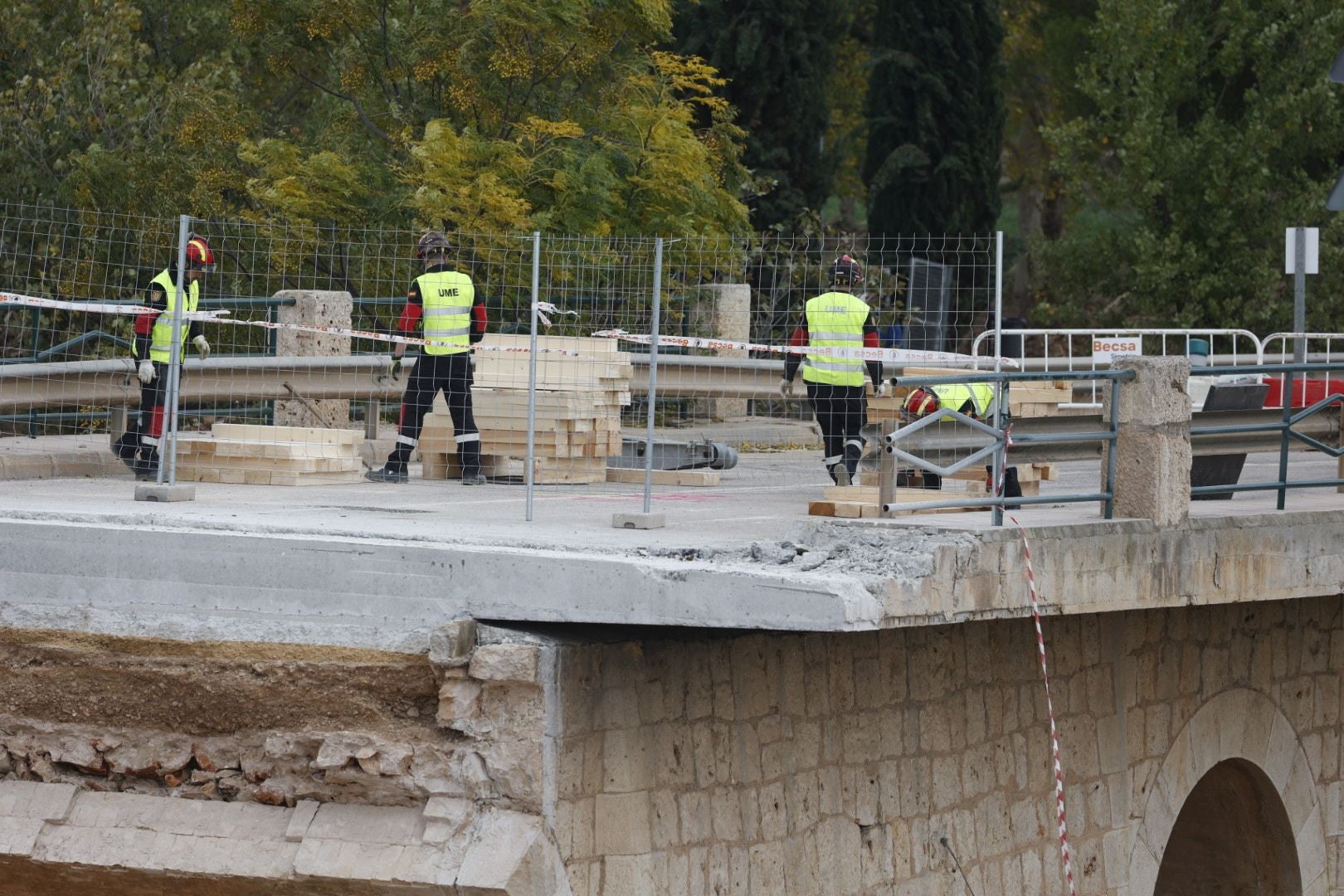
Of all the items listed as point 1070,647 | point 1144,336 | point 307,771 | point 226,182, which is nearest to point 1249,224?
point 1144,336

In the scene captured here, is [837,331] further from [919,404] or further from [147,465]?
[147,465]

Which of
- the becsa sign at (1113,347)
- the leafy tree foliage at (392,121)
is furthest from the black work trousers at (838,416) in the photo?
the leafy tree foliage at (392,121)

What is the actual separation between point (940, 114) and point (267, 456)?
73.0 feet

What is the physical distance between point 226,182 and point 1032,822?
14.5 metres

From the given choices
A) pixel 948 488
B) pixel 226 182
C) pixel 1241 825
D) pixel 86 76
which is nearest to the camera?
pixel 948 488

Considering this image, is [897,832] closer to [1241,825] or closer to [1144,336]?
[1241,825]

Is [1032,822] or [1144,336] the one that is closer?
[1032,822]

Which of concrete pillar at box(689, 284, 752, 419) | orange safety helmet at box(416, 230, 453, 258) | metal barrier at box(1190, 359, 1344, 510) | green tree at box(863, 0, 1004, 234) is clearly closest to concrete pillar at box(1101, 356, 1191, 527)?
metal barrier at box(1190, 359, 1344, 510)

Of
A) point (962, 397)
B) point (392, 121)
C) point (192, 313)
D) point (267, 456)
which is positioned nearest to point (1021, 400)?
point (962, 397)

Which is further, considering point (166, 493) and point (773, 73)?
point (773, 73)

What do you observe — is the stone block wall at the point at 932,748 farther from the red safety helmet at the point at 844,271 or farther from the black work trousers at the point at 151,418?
the black work trousers at the point at 151,418

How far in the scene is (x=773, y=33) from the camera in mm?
29656

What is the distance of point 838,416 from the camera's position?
1241 centimetres

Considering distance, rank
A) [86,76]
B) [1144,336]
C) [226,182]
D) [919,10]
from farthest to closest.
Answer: [919,10] → [1144,336] → [86,76] → [226,182]
